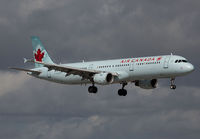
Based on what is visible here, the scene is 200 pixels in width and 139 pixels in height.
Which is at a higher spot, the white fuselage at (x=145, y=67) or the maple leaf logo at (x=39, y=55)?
the maple leaf logo at (x=39, y=55)

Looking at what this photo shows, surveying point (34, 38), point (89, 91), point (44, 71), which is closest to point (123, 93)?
point (89, 91)

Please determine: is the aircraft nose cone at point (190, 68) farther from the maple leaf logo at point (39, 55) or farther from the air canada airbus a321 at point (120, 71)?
the maple leaf logo at point (39, 55)

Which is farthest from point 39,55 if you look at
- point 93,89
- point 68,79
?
point 93,89

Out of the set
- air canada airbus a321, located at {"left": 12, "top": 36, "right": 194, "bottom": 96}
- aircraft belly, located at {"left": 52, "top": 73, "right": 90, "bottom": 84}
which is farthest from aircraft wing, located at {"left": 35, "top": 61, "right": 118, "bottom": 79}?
aircraft belly, located at {"left": 52, "top": 73, "right": 90, "bottom": 84}

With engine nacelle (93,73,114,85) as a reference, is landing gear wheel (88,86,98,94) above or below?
below

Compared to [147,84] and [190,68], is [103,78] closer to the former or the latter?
[147,84]

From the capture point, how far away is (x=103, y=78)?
90.8 meters

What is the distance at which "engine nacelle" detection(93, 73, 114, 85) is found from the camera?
90750 mm

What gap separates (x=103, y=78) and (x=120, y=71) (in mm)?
3158

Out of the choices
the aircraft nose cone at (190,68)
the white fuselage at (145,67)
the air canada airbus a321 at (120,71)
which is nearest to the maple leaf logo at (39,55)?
the air canada airbus a321 at (120,71)

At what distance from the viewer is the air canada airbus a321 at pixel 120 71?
8675 centimetres

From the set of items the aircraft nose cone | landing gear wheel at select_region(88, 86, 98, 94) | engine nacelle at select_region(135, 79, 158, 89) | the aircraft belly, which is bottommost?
landing gear wheel at select_region(88, 86, 98, 94)

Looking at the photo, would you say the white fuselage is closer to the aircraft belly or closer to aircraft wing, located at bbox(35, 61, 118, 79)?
the aircraft belly

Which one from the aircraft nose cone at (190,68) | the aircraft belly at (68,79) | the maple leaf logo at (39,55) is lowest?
the aircraft belly at (68,79)
